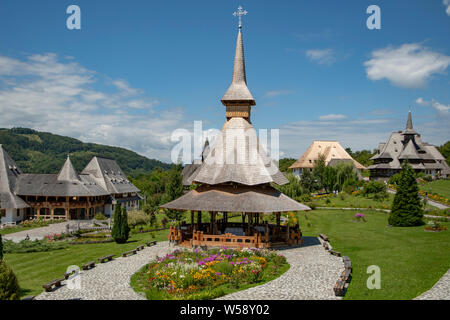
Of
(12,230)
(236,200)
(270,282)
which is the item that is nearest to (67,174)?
(12,230)

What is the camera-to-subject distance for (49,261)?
21.5 meters

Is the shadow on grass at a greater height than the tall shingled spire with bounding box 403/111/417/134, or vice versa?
the tall shingled spire with bounding box 403/111/417/134

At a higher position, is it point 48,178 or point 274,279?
point 48,178

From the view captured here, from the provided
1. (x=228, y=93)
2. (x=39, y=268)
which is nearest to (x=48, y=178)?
(x=39, y=268)

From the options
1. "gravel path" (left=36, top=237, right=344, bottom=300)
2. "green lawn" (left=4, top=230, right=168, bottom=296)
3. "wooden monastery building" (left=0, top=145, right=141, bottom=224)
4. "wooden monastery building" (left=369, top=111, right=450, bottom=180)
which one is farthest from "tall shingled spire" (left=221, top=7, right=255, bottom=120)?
"wooden monastery building" (left=369, top=111, right=450, bottom=180)

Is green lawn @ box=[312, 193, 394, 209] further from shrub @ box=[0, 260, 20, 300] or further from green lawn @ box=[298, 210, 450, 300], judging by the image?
shrub @ box=[0, 260, 20, 300]

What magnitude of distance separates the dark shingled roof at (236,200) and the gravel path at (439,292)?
8780mm

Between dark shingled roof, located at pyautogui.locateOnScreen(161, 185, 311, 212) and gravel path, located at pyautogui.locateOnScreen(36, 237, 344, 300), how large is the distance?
2.85 m

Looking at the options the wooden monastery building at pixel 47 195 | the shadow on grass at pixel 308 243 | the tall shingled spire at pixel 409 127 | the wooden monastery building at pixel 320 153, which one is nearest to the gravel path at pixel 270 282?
the shadow on grass at pixel 308 243

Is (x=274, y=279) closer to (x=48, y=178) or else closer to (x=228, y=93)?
(x=228, y=93)

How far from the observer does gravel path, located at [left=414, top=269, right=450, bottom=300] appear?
38.1 feet

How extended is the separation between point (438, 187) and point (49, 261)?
50518mm
